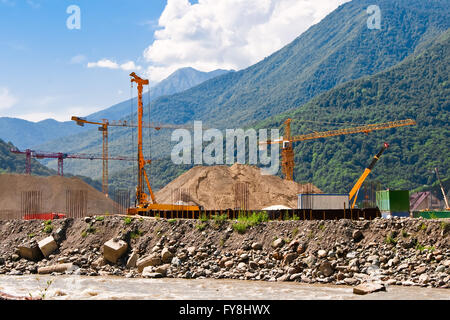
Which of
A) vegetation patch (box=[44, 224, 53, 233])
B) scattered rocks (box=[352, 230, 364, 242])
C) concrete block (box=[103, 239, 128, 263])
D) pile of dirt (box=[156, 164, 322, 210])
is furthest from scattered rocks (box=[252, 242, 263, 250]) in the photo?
pile of dirt (box=[156, 164, 322, 210])

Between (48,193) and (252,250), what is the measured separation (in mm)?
50804

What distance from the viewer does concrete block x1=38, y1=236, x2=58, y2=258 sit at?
3588 cm

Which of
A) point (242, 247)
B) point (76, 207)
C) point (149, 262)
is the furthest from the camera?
point (76, 207)

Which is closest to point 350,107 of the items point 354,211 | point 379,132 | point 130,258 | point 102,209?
point 379,132

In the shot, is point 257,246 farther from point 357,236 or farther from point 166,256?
point 357,236

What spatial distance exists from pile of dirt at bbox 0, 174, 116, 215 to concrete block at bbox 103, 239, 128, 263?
37319 millimetres

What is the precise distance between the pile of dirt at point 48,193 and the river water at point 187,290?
41.3 m

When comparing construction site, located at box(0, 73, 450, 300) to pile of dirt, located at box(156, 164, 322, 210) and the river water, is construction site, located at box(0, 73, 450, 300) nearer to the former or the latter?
the river water

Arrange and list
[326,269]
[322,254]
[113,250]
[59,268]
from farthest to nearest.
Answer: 1. [113,250]
2. [59,268]
3. [322,254]
4. [326,269]

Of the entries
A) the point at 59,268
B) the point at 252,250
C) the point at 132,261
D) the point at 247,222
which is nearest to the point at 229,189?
the point at 247,222

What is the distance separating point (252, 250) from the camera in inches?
1237

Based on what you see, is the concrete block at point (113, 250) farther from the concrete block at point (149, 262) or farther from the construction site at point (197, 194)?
the construction site at point (197, 194)
